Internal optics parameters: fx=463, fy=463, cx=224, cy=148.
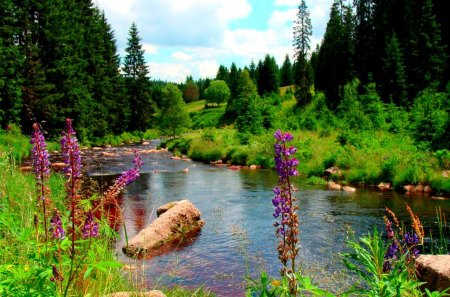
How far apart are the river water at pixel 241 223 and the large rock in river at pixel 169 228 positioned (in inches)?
14.0

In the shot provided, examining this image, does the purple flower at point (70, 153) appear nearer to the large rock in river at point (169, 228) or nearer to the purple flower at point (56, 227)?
the purple flower at point (56, 227)

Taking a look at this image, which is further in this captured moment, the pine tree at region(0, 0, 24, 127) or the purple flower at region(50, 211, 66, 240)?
the pine tree at region(0, 0, 24, 127)

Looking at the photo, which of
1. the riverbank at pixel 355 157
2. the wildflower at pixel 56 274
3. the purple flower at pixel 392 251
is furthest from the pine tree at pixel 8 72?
the purple flower at pixel 392 251

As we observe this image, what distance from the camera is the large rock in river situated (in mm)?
11727

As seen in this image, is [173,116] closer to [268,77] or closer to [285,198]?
[268,77]

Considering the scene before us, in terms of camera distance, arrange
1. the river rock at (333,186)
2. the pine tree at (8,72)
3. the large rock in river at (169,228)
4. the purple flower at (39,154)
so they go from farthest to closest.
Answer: the pine tree at (8,72)
the river rock at (333,186)
the large rock in river at (169,228)
the purple flower at (39,154)

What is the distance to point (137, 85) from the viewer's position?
69.6 meters

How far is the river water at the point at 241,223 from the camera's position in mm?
9555

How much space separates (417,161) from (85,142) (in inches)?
1283

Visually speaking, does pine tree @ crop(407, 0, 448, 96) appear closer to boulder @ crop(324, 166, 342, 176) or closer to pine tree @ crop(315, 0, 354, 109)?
pine tree @ crop(315, 0, 354, 109)

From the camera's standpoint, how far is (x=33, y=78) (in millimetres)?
37875

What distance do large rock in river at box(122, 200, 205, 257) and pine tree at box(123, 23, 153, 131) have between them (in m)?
53.1

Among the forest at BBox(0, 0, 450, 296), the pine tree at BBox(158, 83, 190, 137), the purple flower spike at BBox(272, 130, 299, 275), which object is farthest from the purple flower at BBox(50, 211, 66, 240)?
the pine tree at BBox(158, 83, 190, 137)

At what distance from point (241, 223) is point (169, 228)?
8.31 ft
